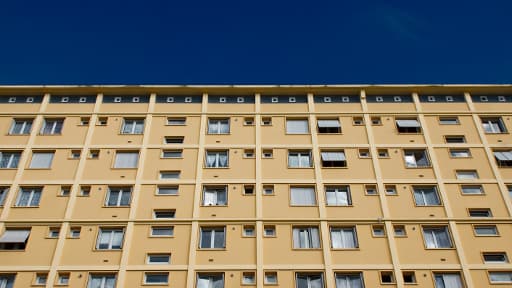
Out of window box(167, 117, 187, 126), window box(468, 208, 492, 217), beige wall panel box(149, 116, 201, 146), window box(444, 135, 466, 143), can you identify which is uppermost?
window box(167, 117, 187, 126)

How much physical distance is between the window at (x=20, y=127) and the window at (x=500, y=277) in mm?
26170

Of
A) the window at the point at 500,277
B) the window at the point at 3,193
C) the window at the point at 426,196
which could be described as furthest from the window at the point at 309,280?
the window at the point at 3,193

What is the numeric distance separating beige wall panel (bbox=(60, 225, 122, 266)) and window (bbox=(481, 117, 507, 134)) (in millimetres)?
22161

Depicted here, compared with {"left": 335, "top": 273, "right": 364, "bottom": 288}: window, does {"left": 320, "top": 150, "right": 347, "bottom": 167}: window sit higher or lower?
higher

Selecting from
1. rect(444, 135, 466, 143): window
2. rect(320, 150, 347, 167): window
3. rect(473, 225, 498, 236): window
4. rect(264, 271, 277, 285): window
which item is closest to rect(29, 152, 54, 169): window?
rect(264, 271, 277, 285): window

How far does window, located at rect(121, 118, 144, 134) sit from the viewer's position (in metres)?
30.1

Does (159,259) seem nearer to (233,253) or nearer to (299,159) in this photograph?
(233,253)

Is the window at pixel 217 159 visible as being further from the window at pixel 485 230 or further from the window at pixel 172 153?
the window at pixel 485 230

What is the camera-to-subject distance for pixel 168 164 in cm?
2809

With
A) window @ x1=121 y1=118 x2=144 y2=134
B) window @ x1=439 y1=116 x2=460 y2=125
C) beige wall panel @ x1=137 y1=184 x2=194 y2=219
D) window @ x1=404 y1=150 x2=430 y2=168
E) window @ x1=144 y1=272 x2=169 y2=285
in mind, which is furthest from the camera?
window @ x1=439 y1=116 x2=460 y2=125

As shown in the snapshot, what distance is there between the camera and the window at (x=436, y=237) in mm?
24681

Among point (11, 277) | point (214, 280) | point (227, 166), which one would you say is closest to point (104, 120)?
point (227, 166)

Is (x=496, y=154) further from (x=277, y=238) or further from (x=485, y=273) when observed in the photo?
(x=277, y=238)

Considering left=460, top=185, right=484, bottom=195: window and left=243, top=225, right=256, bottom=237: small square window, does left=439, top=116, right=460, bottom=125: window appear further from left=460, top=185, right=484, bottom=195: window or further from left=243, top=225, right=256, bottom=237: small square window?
left=243, top=225, right=256, bottom=237: small square window
